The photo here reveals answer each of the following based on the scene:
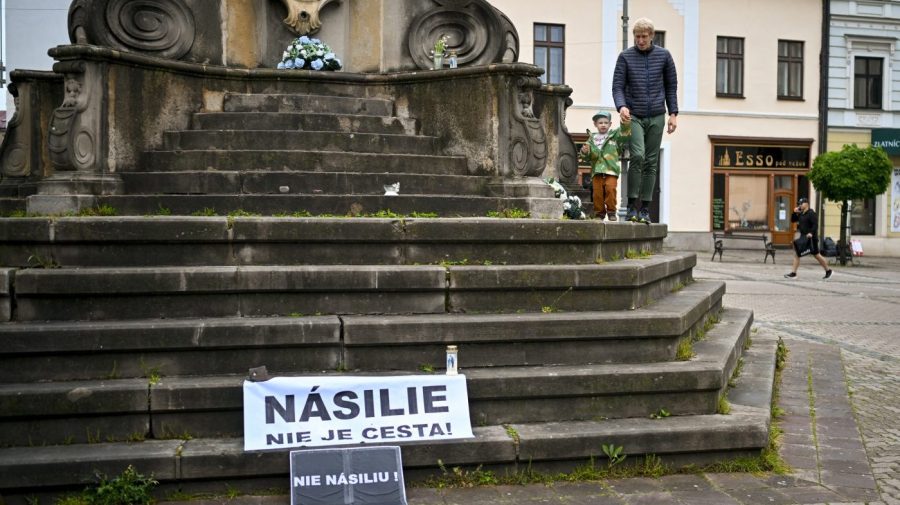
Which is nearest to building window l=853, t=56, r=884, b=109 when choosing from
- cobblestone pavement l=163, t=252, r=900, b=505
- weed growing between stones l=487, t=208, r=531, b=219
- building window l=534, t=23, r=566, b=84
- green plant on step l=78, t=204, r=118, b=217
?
building window l=534, t=23, r=566, b=84

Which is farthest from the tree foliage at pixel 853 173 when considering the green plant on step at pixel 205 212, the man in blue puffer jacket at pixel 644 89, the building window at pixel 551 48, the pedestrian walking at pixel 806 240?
the green plant on step at pixel 205 212

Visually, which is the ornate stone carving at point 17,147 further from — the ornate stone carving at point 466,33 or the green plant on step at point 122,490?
the green plant on step at point 122,490

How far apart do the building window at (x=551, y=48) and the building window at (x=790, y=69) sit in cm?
872

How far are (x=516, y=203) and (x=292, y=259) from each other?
88.0 inches

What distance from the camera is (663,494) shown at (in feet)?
17.3

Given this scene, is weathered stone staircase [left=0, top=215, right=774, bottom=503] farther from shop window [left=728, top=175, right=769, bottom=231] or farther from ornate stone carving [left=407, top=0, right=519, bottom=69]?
shop window [left=728, top=175, right=769, bottom=231]

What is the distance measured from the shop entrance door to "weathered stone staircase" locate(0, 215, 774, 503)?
30.5 metres

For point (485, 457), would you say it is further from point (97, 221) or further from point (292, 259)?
point (97, 221)

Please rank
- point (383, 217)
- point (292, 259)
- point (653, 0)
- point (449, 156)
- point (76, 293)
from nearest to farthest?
1. point (76, 293)
2. point (292, 259)
3. point (383, 217)
4. point (449, 156)
5. point (653, 0)

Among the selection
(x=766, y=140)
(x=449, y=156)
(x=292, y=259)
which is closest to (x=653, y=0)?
(x=766, y=140)

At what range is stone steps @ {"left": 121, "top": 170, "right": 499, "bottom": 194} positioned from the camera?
7.28m

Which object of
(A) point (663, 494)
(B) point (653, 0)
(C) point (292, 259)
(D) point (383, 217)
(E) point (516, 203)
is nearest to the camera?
(A) point (663, 494)

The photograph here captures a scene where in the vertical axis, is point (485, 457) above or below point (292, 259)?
below

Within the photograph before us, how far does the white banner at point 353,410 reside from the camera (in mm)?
5305
